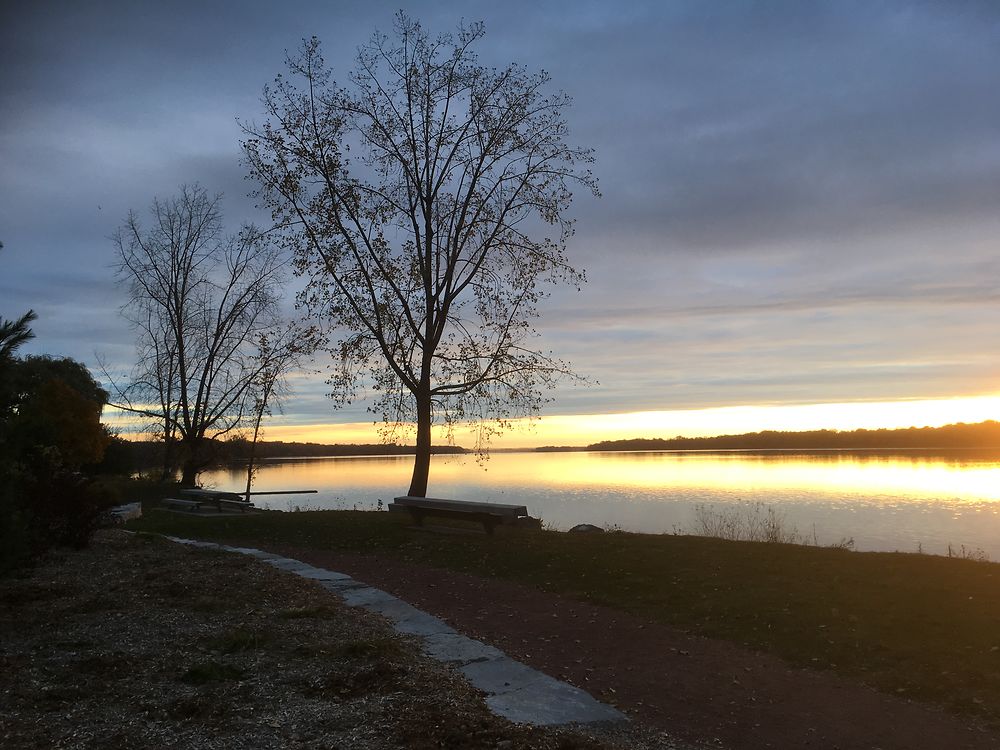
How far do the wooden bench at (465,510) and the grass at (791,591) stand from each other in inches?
14.4

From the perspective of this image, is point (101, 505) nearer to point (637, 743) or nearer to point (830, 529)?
point (637, 743)

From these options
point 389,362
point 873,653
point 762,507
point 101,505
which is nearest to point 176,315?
point 389,362

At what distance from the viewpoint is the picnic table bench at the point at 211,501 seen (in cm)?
1961

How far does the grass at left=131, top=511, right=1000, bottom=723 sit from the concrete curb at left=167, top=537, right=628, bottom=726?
7.45 ft

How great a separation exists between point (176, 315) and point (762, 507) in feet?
74.8

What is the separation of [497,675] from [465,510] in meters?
7.50

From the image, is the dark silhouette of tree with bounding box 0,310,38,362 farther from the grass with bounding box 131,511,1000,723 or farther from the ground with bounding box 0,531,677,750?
the grass with bounding box 131,511,1000,723

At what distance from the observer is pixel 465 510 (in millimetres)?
12930

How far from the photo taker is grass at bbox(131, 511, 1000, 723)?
5918 mm

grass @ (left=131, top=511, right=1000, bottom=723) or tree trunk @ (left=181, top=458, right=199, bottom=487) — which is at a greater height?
tree trunk @ (left=181, top=458, right=199, bottom=487)

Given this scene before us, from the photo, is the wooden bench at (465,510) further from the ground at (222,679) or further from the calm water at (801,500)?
the calm water at (801,500)

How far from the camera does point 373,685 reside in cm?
488

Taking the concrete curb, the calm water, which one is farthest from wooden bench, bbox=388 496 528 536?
the calm water

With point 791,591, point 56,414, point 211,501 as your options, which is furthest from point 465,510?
point 56,414
